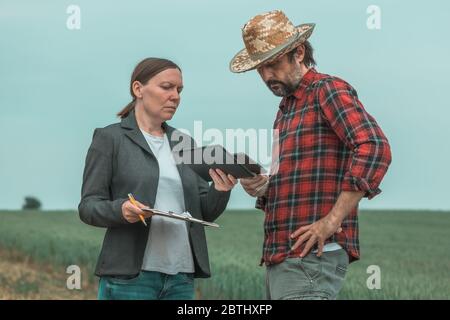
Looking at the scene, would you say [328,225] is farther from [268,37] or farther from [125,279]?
[125,279]

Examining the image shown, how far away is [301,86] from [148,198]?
0.79 metres

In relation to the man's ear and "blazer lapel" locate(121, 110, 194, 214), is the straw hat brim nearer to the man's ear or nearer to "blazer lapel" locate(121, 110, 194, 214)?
the man's ear

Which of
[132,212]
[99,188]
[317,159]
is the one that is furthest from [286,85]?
[99,188]

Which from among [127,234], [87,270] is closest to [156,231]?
[127,234]

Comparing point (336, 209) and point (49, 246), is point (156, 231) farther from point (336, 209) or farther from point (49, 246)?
point (49, 246)

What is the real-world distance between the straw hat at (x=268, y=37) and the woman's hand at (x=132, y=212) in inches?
26.4

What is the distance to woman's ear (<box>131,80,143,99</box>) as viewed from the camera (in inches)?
158

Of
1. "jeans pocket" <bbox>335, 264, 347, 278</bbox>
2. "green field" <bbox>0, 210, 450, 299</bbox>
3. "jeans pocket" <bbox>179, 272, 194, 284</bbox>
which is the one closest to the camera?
"jeans pocket" <bbox>335, 264, 347, 278</bbox>

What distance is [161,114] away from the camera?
13.1ft

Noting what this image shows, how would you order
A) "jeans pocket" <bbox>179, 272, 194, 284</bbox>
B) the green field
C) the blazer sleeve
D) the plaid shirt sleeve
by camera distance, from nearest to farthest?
1. the plaid shirt sleeve
2. the blazer sleeve
3. "jeans pocket" <bbox>179, 272, 194, 284</bbox>
4. the green field

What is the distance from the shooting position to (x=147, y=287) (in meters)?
3.86

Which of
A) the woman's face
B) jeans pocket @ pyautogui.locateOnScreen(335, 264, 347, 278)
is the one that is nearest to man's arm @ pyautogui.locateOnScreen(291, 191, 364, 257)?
jeans pocket @ pyautogui.locateOnScreen(335, 264, 347, 278)

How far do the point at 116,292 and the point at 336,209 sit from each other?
1027 millimetres

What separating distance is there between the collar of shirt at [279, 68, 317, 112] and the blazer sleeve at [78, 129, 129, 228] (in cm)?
76
